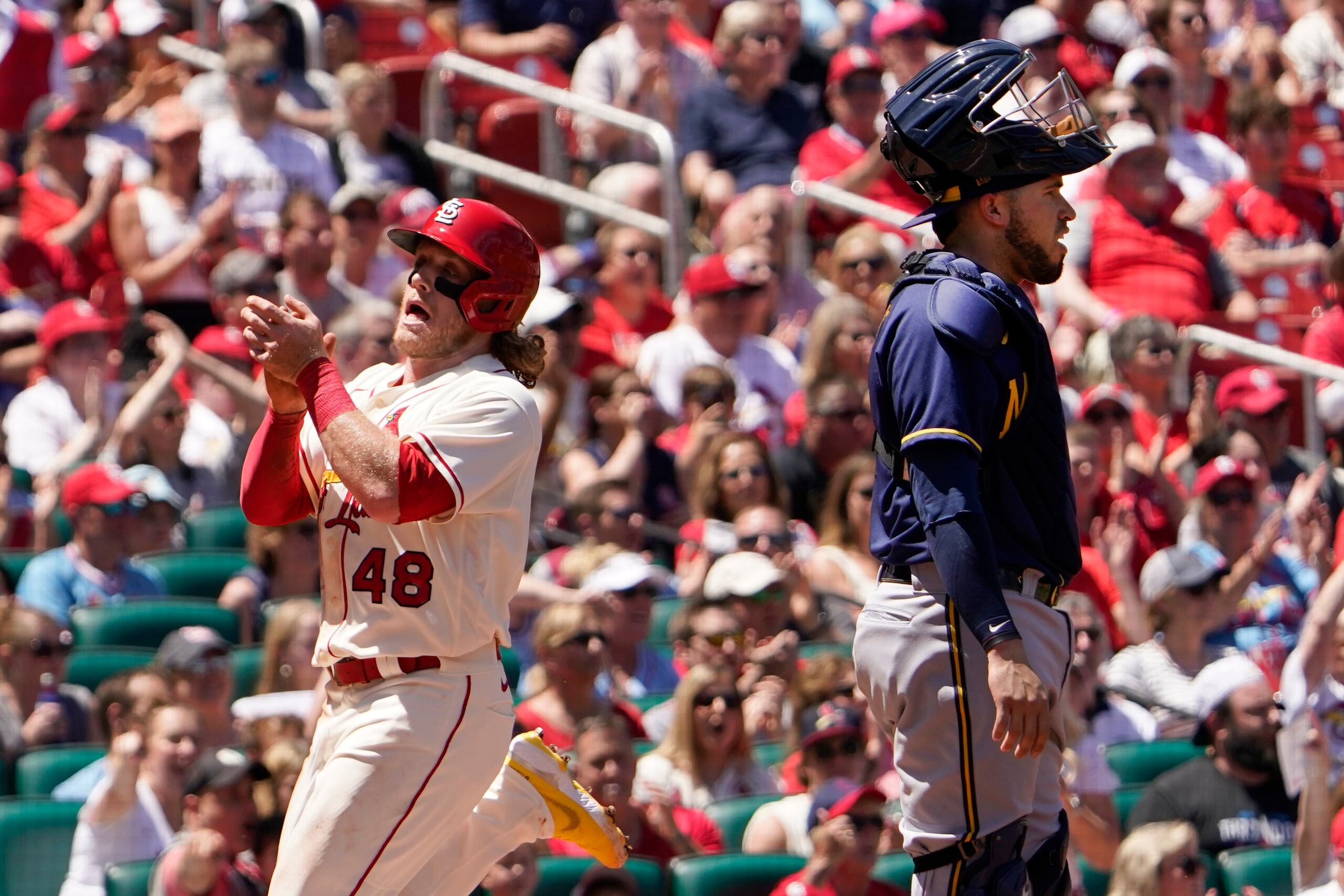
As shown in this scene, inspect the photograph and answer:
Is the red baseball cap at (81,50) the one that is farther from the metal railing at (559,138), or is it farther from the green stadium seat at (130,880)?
the green stadium seat at (130,880)

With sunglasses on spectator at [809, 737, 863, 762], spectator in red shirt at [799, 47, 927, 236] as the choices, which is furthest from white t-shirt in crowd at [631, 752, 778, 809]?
spectator in red shirt at [799, 47, 927, 236]

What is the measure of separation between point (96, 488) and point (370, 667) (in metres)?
3.79

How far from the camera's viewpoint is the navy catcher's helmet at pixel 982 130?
4.09 metres

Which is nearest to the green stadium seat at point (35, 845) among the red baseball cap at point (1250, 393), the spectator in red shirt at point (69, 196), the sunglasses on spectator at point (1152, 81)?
the spectator in red shirt at point (69, 196)

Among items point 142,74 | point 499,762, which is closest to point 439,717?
point 499,762

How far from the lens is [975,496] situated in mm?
3877

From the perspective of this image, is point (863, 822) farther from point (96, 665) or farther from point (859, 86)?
point (859, 86)

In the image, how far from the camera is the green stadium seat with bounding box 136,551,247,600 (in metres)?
8.02

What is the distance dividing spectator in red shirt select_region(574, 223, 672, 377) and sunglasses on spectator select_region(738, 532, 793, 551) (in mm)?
2083

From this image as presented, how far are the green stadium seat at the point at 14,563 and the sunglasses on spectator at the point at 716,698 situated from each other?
2.54 m

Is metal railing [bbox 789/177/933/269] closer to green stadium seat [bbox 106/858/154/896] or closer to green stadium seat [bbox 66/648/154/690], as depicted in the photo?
green stadium seat [bbox 66/648/154/690]

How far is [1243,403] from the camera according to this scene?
9.16 meters

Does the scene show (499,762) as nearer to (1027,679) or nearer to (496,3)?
(1027,679)

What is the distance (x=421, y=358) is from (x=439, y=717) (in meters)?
0.72
